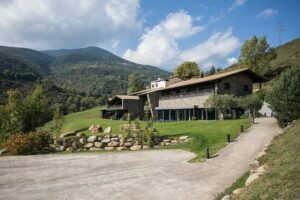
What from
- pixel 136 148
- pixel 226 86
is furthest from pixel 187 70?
pixel 136 148

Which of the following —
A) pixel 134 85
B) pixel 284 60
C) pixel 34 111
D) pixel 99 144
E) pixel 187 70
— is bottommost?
pixel 99 144

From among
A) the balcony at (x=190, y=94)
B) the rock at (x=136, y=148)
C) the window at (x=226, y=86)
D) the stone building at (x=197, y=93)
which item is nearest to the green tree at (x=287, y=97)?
the rock at (x=136, y=148)

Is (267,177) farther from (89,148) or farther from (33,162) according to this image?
(89,148)

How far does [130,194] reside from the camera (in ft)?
40.1

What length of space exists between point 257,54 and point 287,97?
55019mm

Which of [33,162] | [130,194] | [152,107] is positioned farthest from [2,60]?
[130,194]

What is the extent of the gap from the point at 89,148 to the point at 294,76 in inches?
742

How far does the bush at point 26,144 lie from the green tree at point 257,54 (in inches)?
2424

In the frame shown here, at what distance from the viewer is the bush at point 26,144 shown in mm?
25062

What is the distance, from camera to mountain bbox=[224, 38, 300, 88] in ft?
266

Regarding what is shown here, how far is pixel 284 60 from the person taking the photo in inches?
3740

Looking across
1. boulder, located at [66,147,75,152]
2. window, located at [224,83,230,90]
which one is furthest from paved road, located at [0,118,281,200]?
window, located at [224,83,230,90]

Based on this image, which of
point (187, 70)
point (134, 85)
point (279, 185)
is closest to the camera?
point (279, 185)

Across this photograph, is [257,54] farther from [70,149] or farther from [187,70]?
[70,149]
